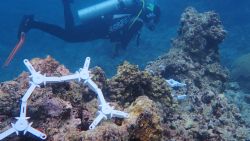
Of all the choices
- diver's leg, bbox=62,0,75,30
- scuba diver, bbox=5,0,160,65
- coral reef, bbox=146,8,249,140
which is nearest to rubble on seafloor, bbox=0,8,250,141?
coral reef, bbox=146,8,249,140

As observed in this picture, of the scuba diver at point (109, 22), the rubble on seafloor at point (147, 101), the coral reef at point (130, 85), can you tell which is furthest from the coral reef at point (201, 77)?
the scuba diver at point (109, 22)

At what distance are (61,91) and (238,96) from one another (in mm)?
8606

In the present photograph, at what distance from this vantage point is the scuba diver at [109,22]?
12.8 metres

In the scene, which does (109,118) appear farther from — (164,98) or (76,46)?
(76,46)

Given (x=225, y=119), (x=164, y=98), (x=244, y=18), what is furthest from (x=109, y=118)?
(x=244, y=18)

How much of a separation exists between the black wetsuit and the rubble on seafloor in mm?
3886

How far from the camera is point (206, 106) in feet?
22.4

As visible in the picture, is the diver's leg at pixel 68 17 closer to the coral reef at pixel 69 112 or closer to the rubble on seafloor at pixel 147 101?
the rubble on seafloor at pixel 147 101

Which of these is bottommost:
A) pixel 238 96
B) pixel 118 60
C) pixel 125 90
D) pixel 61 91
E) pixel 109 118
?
pixel 109 118

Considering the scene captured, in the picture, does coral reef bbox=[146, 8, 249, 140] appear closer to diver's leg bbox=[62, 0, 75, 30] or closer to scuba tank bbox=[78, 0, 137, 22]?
scuba tank bbox=[78, 0, 137, 22]

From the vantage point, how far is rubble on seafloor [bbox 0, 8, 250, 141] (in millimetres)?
3607

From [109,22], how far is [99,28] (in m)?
0.64

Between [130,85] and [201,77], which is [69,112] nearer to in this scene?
[130,85]

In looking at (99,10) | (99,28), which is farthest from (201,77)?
(99,10)
